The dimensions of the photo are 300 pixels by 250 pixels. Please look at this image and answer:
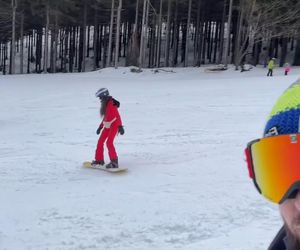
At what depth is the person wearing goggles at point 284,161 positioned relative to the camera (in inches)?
40.4

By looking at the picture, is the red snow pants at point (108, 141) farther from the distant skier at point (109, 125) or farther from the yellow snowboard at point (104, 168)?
the yellow snowboard at point (104, 168)

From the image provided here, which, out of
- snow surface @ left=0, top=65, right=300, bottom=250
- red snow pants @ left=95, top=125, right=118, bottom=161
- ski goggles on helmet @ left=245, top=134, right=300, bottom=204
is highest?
ski goggles on helmet @ left=245, top=134, right=300, bottom=204

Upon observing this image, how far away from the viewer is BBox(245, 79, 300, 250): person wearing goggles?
1.03 metres

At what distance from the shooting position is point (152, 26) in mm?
45156

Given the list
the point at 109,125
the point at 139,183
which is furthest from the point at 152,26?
the point at 139,183

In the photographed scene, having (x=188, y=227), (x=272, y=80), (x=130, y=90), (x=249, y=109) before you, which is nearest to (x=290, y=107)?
(x=188, y=227)

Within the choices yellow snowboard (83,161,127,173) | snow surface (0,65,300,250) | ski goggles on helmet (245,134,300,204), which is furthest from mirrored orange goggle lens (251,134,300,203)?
yellow snowboard (83,161,127,173)

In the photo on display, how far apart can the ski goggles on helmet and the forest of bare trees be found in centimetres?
3642

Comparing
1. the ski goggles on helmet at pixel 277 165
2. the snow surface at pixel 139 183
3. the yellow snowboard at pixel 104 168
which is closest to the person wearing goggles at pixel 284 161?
the ski goggles on helmet at pixel 277 165

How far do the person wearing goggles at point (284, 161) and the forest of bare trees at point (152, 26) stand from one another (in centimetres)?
3644

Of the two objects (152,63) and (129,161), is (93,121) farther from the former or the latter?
(152,63)

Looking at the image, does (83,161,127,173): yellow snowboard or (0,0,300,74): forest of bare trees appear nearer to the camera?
(83,161,127,173): yellow snowboard

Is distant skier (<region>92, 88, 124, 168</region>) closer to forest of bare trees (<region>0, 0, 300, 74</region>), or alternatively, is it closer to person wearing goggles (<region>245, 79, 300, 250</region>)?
person wearing goggles (<region>245, 79, 300, 250</region>)

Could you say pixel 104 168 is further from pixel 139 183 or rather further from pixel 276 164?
pixel 276 164
